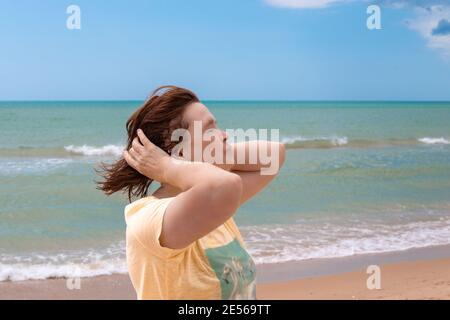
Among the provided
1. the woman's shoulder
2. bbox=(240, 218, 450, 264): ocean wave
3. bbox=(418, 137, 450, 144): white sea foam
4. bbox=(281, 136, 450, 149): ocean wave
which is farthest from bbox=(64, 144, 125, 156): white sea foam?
the woman's shoulder

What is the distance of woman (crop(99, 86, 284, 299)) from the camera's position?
1425 millimetres

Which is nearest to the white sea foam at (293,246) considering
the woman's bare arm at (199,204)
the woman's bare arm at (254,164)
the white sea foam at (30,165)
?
the woman's bare arm at (254,164)

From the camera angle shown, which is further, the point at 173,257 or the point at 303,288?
the point at 303,288

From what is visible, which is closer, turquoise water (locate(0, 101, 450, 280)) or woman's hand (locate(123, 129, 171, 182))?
woman's hand (locate(123, 129, 171, 182))

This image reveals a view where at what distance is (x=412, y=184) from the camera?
1226cm

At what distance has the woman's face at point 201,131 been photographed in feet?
5.36

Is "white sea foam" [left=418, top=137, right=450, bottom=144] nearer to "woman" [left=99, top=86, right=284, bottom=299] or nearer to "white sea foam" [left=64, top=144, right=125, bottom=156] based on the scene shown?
"white sea foam" [left=64, top=144, right=125, bottom=156]

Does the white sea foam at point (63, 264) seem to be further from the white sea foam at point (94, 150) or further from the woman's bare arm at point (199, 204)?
the white sea foam at point (94, 150)

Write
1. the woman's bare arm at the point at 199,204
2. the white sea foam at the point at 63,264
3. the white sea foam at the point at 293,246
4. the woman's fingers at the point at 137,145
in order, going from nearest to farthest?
the woman's bare arm at the point at 199,204, the woman's fingers at the point at 137,145, the white sea foam at the point at 63,264, the white sea foam at the point at 293,246

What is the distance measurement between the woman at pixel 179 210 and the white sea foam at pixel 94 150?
19062 mm
